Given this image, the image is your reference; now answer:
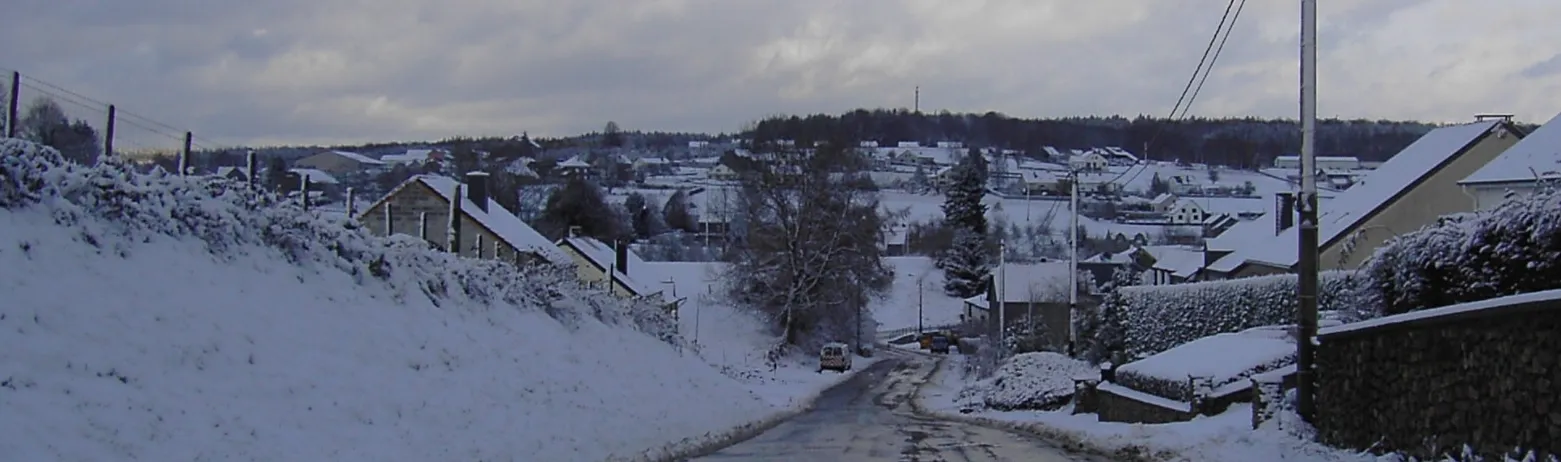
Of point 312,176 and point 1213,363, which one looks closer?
point 1213,363

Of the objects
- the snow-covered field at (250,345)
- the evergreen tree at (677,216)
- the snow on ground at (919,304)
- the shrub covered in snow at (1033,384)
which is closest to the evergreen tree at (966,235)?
the snow on ground at (919,304)

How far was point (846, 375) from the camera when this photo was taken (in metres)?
56.2

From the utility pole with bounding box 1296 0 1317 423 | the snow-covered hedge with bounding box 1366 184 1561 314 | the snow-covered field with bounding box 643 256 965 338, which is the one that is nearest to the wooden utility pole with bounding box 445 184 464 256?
the utility pole with bounding box 1296 0 1317 423

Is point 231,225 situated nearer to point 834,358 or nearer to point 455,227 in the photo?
point 455,227

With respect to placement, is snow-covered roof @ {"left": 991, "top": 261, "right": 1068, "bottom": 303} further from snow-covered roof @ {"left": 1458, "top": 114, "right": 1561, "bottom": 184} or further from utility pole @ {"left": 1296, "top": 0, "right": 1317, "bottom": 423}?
utility pole @ {"left": 1296, "top": 0, "right": 1317, "bottom": 423}

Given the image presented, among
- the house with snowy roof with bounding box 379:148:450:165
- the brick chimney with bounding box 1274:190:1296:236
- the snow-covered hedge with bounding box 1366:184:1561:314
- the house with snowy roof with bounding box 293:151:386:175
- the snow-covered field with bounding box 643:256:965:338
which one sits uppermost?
the house with snowy roof with bounding box 379:148:450:165

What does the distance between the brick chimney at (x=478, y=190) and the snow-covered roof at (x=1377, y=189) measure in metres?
27.7

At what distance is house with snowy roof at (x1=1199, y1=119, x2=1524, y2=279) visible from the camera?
133 feet

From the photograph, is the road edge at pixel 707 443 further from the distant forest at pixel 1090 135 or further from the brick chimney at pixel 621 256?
the brick chimney at pixel 621 256

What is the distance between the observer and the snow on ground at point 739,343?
1838 inches

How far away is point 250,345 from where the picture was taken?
1191 centimetres

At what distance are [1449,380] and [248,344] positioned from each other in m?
10.1

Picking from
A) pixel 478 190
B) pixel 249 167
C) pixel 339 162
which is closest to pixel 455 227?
pixel 249 167

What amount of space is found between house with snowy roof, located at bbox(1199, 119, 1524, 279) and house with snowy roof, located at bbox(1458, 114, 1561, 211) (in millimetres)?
9018
